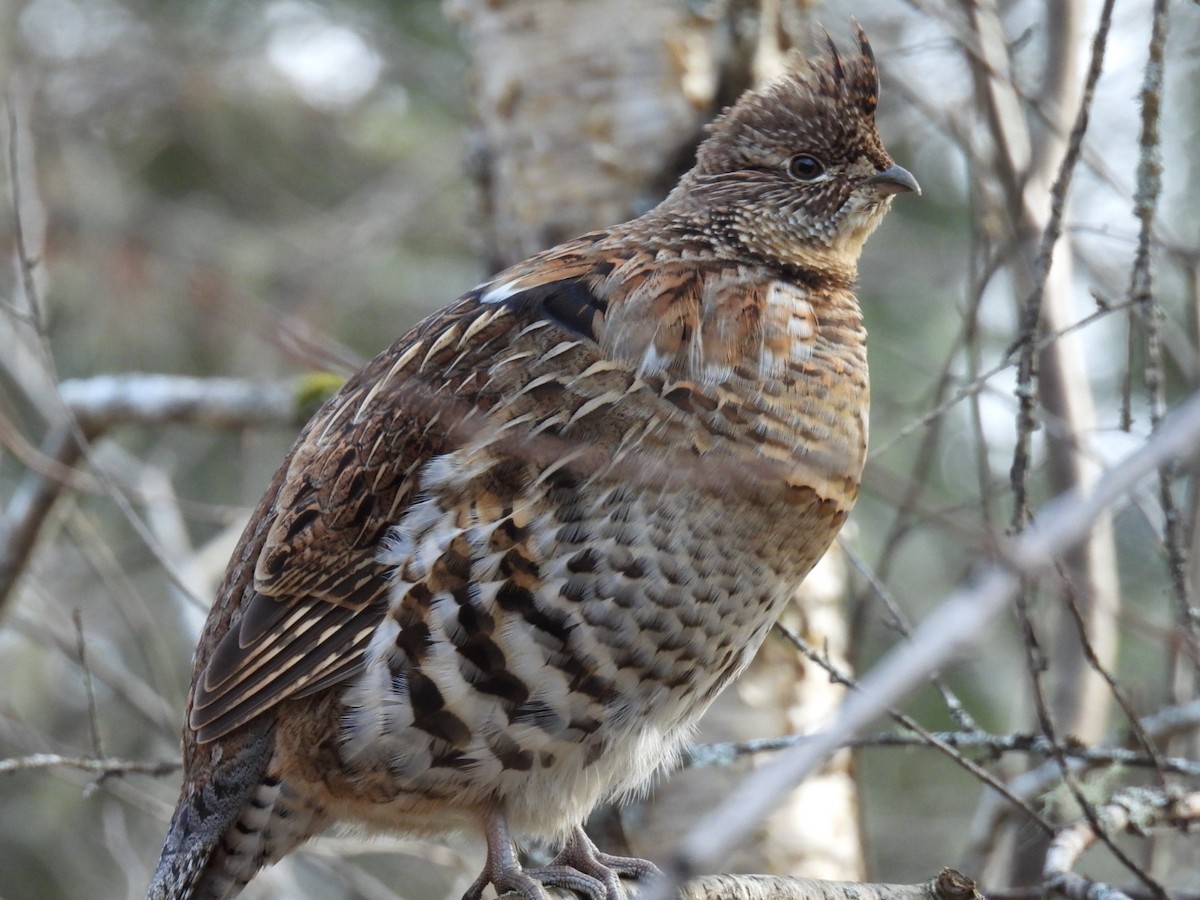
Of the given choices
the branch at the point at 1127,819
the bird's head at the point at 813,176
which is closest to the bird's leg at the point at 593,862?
the branch at the point at 1127,819

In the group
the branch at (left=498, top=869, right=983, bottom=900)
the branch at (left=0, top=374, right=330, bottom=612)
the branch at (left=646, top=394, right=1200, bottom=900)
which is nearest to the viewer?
the branch at (left=646, top=394, right=1200, bottom=900)

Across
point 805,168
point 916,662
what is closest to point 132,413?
point 805,168

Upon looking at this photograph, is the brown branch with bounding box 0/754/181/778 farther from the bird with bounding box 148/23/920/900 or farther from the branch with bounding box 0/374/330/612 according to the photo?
the branch with bounding box 0/374/330/612

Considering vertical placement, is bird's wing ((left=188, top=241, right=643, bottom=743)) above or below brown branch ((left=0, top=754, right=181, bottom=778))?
above

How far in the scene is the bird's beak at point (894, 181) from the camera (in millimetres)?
3387

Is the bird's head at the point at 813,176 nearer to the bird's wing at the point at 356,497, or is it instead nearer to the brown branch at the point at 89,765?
the bird's wing at the point at 356,497

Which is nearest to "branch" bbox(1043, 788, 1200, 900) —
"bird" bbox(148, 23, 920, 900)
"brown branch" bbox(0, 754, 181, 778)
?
"bird" bbox(148, 23, 920, 900)

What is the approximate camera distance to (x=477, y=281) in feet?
23.0

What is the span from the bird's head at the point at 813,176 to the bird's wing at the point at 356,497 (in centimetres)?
48

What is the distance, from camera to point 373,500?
2957 millimetres

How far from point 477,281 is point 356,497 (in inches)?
164

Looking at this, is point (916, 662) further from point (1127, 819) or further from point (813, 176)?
point (813, 176)

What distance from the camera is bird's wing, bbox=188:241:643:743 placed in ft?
9.59

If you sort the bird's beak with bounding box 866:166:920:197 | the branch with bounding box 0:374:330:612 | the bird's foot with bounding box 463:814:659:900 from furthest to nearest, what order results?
the branch with bounding box 0:374:330:612 < the bird's beak with bounding box 866:166:920:197 < the bird's foot with bounding box 463:814:659:900
